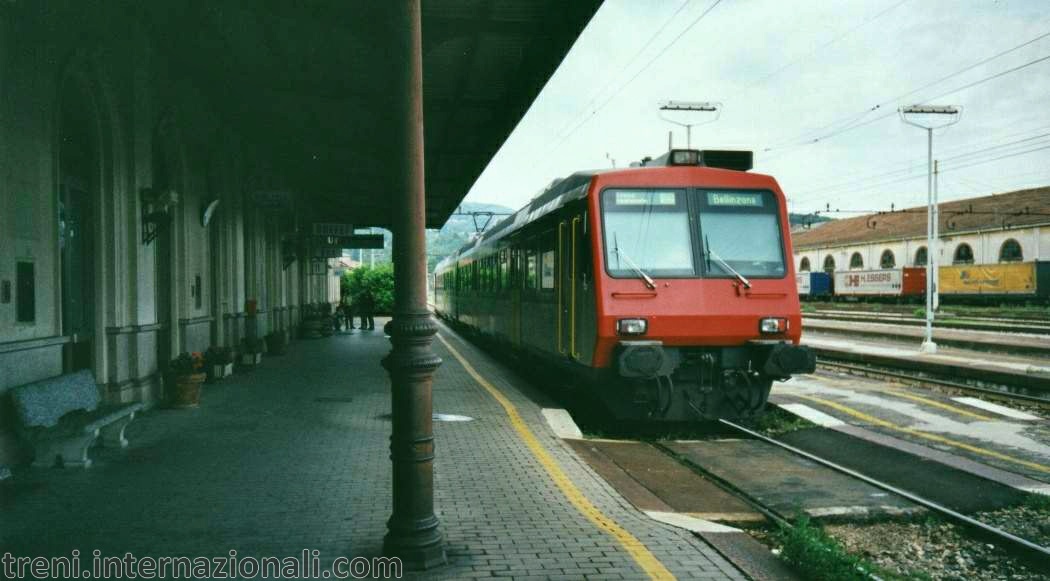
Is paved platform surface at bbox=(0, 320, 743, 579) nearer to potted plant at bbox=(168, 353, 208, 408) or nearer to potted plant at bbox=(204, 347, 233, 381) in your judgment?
potted plant at bbox=(168, 353, 208, 408)

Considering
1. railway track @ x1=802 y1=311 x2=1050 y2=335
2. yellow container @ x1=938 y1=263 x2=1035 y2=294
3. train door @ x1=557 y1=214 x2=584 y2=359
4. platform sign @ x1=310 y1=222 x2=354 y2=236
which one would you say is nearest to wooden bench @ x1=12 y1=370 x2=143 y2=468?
train door @ x1=557 y1=214 x2=584 y2=359

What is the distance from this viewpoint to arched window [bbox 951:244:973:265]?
5469 cm

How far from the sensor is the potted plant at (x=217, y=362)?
13789 mm

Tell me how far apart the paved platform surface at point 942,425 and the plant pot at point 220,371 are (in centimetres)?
919

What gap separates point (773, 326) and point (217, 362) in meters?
9.28

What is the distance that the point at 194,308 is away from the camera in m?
13.5

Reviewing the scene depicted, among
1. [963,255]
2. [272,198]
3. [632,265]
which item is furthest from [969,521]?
[963,255]

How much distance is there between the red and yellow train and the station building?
35.8 m

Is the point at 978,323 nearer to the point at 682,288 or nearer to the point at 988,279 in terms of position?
the point at 988,279

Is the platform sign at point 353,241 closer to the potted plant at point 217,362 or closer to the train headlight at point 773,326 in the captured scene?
the potted plant at point 217,362

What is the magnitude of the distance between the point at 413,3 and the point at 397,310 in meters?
1.77

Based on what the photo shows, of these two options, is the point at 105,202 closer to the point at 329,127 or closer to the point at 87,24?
the point at 87,24

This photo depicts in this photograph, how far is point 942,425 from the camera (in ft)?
36.1

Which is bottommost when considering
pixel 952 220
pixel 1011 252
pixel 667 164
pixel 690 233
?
pixel 690 233
